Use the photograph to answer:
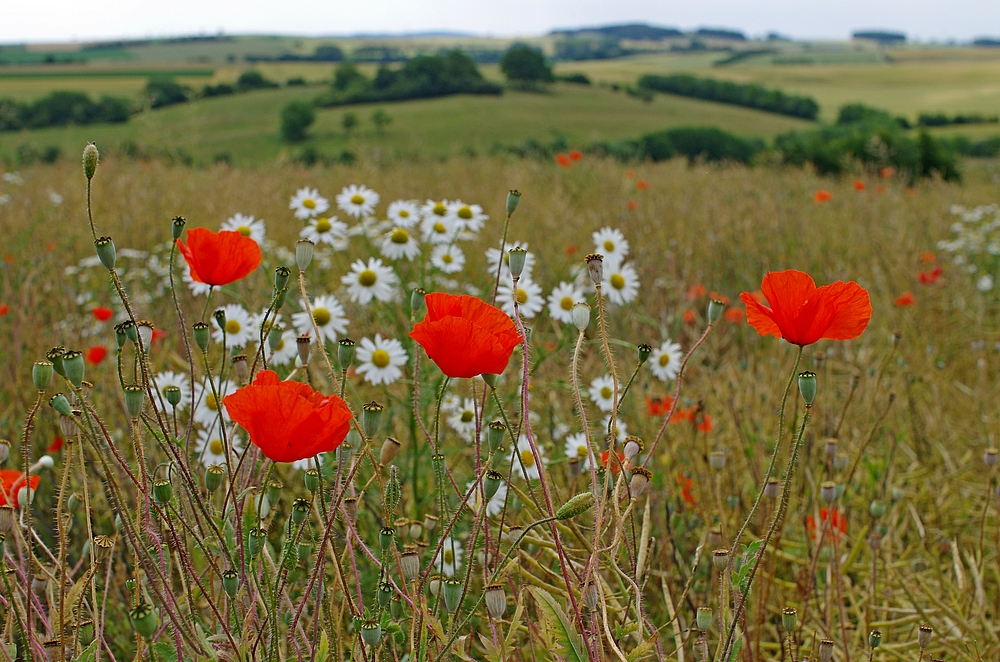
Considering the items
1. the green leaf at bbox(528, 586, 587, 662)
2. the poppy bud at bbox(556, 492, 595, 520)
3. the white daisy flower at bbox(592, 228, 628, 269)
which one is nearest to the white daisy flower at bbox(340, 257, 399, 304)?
the white daisy flower at bbox(592, 228, 628, 269)

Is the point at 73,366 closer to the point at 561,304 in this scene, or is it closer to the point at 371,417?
the point at 371,417

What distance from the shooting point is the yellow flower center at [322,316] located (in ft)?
6.53

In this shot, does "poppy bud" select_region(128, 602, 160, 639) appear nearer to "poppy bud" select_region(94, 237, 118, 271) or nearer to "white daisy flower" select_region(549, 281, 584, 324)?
"poppy bud" select_region(94, 237, 118, 271)

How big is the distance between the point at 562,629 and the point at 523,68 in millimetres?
32803

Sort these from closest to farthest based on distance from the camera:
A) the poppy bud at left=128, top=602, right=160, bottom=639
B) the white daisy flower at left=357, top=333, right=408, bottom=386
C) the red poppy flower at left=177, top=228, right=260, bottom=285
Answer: the poppy bud at left=128, top=602, right=160, bottom=639 < the red poppy flower at left=177, top=228, right=260, bottom=285 < the white daisy flower at left=357, top=333, right=408, bottom=386

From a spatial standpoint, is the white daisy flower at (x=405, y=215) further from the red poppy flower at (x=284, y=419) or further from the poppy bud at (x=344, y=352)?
Answer: the red poppy flower at (x=284, y=419)

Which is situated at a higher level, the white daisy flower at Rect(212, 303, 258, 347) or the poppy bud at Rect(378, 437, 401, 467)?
the poppy bud at Rect(378, 437, 401, 467)

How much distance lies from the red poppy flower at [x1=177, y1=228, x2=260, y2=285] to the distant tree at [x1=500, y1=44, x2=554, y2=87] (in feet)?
106

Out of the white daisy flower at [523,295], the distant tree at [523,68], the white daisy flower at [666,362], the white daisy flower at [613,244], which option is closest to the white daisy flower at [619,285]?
the white daisy flower at [613,244]

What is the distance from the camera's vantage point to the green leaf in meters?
1.04

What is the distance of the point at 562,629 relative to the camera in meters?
1.04

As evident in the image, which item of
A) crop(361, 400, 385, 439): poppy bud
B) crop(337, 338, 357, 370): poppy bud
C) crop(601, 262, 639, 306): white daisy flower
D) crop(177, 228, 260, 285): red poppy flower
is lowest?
crop(601, 262, 639, 306): white daisy flower

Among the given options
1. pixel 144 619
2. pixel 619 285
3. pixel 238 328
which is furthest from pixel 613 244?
pixel 144 619

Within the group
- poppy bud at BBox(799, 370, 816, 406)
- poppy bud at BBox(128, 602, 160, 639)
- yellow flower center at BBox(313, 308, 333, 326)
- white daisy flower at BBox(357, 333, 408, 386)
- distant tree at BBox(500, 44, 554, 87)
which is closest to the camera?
poppy bud at BBox(128, 602, 160, 639)
